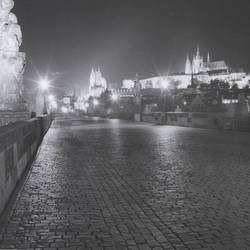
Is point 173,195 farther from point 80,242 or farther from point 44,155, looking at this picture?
point 44,155

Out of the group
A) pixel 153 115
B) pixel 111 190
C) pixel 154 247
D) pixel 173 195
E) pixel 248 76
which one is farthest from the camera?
pixel 248 76

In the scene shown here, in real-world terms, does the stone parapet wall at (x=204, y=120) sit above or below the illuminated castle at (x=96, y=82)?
below

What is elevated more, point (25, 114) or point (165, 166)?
point (25, 114)

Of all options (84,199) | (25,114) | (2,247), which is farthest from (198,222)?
(25,114)

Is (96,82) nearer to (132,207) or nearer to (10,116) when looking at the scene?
(10,116)

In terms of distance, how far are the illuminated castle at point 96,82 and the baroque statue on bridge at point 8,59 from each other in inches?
6228

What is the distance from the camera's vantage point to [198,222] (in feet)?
18.4

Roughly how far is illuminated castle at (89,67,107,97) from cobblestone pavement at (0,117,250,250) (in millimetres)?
168458

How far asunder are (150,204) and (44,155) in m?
8.08

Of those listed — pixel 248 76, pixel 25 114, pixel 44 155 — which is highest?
pixel 248 76

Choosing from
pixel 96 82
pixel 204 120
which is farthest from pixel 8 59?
pixel 96 82

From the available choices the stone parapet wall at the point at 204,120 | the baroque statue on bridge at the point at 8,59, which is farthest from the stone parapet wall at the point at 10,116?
the stone parapet wall at the point at 204,120

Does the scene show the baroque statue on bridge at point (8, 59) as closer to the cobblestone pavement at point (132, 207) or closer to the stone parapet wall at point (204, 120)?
the cobblestone pavement at point (132, 207)

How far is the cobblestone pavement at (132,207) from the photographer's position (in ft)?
16.0
